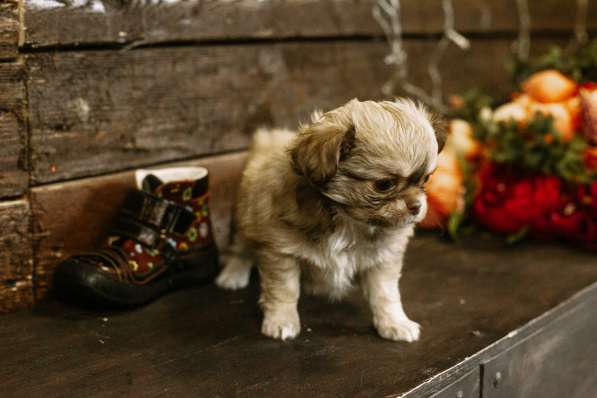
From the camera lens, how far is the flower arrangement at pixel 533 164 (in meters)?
1.84

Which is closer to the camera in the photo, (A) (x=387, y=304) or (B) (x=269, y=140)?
(A) (x=387, y=304)

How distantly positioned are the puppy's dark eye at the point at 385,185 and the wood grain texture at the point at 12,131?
759 mm

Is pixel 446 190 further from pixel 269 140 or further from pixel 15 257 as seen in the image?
pixel 15 257

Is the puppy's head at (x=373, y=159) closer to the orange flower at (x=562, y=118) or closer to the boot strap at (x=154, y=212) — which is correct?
the boot strap at (x=154, y=212)

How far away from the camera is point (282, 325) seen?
128cm

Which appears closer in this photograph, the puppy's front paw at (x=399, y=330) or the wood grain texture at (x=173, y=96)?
the puppy's front paw at (x=399, y=330)

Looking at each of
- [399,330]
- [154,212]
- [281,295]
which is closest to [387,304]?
[399,330]

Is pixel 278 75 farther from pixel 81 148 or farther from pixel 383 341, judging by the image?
pixel 383 341

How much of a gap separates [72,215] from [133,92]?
32 centimetres

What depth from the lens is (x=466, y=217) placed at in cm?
202

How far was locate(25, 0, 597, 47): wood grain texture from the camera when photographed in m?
1.35

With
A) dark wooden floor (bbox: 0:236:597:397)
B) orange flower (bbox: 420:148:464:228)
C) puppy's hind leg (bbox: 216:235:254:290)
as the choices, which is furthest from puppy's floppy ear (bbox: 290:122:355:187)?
orange flower (bbox: 420:148:464:228)

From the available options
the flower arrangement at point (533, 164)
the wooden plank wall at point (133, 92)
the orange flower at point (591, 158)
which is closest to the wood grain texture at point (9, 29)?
the wooden plank wall at point (133, 92)

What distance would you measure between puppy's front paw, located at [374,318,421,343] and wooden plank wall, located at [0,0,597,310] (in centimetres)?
63
